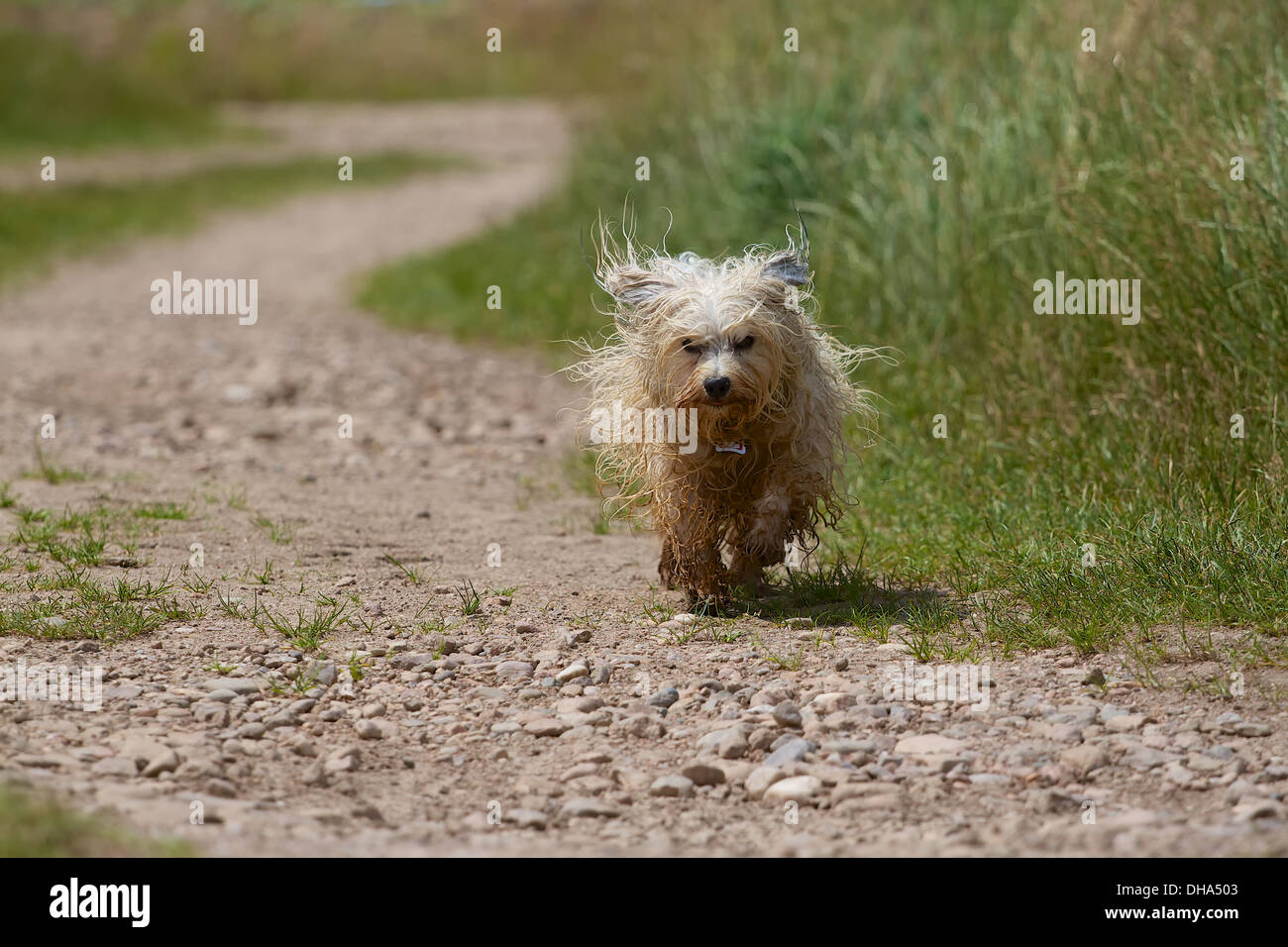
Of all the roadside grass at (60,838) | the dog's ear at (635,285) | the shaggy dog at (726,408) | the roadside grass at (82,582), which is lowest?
the roadside grass at (60,838)

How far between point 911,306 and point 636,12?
7.70 meters

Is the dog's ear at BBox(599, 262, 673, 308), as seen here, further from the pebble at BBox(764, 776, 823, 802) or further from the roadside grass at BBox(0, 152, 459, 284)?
the roadside grass at BBox(0, 152, 459, 284)

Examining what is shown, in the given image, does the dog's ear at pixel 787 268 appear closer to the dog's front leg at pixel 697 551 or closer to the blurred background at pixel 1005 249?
the dog's front leg at pixel 697 551

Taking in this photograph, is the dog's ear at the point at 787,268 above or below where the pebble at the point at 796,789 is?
above

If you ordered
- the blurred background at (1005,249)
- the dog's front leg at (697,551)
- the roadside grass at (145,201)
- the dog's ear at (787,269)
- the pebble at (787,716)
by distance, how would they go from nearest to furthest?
the pebble at (787,716)
the dog's ear at (787,269)
the dog's front leg at (697,551)
the blurred background at (1005,249)
the roadside grass at (145,201)

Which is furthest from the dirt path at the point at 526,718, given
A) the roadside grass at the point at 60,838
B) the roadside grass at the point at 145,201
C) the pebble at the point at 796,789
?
the roadside grass at the point at 145,201

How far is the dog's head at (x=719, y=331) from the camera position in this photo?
17.3 ft

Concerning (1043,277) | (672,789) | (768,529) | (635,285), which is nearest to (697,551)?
(768,529)

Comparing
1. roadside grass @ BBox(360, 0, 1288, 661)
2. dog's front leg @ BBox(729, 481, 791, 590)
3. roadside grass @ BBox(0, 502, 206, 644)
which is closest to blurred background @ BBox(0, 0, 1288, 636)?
→ roadside grass @ BBox(360, 0, 1288, 661)

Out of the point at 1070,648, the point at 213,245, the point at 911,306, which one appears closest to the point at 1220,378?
the point at 1070,648

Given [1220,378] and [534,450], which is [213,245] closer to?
[534,450]

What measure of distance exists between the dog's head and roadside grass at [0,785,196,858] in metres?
2.57

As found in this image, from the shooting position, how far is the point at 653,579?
6.27m

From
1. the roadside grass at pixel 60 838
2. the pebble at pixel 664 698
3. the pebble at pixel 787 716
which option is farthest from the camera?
the pebble at pixel 664 698
